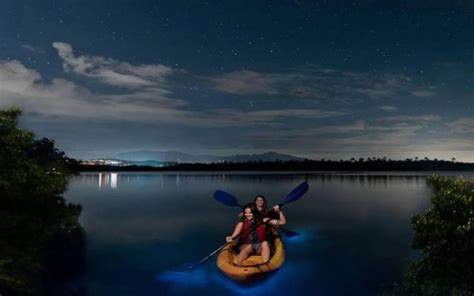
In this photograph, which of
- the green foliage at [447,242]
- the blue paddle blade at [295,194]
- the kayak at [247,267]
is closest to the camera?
the green foliage at [447,242]

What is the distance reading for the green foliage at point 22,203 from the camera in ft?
35.9

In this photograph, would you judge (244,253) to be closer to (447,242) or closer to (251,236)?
(251,236)

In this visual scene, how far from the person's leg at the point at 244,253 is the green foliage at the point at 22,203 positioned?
5.88 metres

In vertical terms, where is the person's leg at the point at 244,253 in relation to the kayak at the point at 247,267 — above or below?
Result: above

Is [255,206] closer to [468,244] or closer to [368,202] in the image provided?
[468,244]

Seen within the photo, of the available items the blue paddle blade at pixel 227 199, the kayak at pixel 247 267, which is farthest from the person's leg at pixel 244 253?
the blue paddle blade at pixel 227 199

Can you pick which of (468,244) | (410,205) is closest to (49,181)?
(468,244)

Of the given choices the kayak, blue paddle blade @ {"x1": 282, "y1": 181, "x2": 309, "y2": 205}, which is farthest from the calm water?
blue paddle blade @ {"x1": 282, "y1": 181, "x2": 309, "y2": 205}

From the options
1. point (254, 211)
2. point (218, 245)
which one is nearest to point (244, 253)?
point (254, 211)

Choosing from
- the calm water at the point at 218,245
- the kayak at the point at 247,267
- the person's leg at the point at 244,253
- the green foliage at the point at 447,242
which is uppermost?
the green foliage at the point at 447,242

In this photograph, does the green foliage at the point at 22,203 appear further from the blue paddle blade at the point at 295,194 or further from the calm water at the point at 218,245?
the blue paddle blade at the point at 295,194

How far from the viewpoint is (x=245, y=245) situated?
621 inches

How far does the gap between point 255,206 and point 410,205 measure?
1830 inches

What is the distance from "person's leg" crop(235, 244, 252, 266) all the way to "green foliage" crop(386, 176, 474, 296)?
234 inches
